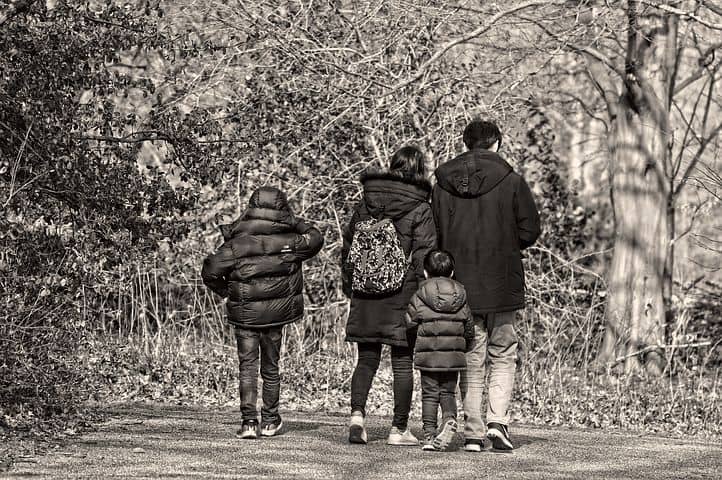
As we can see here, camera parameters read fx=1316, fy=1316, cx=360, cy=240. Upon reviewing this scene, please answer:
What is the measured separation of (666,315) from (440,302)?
24.9ft

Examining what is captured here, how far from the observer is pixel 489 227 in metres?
8.15

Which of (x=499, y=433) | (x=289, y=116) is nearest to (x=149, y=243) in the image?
(x=499, y=433)

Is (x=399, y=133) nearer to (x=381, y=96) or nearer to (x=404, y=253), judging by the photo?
(x=381, y=96)

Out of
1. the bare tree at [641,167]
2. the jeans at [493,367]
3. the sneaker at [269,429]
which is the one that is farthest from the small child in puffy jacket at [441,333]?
the bare tree at [641,167]

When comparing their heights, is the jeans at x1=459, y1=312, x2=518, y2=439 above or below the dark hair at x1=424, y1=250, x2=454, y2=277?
below

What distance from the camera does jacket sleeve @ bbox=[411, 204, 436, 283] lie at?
8.24 metres

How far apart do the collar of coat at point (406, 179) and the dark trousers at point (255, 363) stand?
1260mm

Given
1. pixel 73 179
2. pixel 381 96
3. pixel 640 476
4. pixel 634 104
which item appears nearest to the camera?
pixel 640 476

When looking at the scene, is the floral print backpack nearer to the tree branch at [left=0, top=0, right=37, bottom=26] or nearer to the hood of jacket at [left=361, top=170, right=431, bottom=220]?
the hood of jacket at [left=361, top=170, right=431, bottom=220]

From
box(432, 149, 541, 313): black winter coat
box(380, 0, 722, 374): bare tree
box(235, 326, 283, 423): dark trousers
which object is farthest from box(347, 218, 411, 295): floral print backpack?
box(380, 0, 722, 374): bare tree

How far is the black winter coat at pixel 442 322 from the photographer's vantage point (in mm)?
7984

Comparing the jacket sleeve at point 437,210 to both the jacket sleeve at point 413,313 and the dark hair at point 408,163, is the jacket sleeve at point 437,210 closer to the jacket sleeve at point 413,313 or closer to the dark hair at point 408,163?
the dark hair at point 408,163

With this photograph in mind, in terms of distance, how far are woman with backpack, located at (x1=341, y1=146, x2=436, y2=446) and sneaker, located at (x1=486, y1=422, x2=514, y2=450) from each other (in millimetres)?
521

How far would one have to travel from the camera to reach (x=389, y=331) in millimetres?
8156
